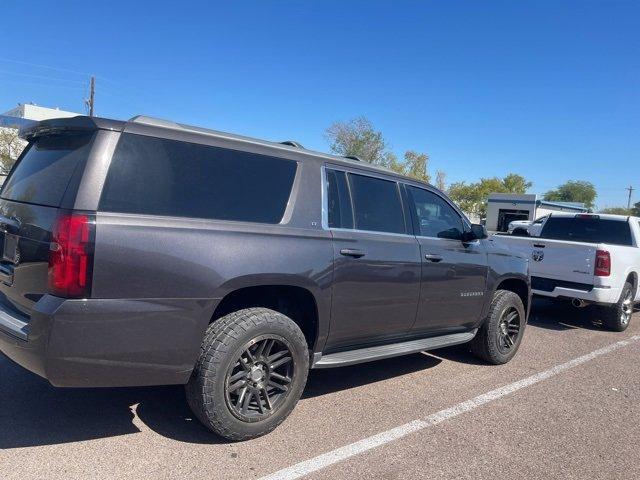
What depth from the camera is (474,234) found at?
16.6ft

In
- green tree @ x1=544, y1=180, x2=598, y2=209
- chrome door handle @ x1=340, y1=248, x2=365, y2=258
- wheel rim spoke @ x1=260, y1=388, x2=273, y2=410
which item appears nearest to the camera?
wheel rim spoke @ x1=260, y1=388, x2=273, y2=410

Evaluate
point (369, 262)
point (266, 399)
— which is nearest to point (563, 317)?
point (369, 262)

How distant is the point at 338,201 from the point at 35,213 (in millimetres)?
2088

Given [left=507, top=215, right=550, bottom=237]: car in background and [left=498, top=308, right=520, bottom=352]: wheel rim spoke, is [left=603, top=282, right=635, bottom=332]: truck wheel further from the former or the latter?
[left=498, top=308, right=520, bottom=352]: wheel rim spoke

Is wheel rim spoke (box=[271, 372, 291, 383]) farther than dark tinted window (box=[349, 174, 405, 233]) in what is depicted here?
No

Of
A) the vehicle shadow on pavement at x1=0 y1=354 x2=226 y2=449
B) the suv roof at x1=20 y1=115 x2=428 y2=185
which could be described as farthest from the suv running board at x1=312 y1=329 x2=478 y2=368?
the suv roof at x1=20 y1=115 x2=428 y2=185

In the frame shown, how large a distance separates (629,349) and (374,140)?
37589mm

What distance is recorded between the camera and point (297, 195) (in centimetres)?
374

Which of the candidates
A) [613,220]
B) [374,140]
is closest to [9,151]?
[374,140]

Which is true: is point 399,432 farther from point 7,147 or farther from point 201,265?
point 7,147

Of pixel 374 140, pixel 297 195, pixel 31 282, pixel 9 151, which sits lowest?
pixel 31 282

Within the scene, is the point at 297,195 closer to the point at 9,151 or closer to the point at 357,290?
the point at 357,290

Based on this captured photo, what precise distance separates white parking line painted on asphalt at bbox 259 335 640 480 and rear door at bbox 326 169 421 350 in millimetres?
734

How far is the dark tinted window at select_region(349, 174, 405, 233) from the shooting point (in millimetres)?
4148
